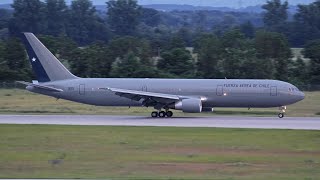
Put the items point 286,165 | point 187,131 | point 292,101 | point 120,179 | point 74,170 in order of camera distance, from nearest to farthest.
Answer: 1. point 120,179
2. point 74,170
3. point 286,165
4. point 187,131
5. point 292,101

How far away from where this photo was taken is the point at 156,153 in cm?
2697

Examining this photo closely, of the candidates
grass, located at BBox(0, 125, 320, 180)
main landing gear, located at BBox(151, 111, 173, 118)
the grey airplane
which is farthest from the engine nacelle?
grass, located at BBox(0, 125, 320, 180)

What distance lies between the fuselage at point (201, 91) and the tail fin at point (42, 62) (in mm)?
527

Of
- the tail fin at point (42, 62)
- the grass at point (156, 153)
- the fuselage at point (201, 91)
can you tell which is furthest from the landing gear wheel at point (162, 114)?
the grass at point (156, 153)

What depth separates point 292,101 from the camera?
46.2 metres

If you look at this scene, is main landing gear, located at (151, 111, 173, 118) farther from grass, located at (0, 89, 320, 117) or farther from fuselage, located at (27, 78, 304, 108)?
grass, located at (0, 89, 320, 117)

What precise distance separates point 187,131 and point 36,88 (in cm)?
1459

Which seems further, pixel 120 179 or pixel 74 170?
pixel 74 170

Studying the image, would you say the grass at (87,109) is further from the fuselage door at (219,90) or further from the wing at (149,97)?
the wing at (149,97)

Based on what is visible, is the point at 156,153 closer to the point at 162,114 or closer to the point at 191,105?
the point at 191,105

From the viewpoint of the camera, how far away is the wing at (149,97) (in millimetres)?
45156

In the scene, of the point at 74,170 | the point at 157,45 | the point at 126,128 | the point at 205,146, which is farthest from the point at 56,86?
the point at 157,45

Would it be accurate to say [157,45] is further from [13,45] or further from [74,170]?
[74,170]

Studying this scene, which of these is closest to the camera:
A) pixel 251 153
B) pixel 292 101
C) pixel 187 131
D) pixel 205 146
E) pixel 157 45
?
pixel 251 153
